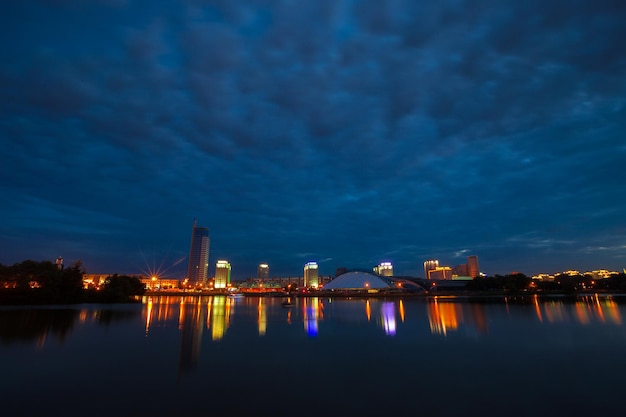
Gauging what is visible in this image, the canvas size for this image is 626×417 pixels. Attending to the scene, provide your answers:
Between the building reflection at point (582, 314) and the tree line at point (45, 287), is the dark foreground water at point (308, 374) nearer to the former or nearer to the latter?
the building reflection at point (582, 314)

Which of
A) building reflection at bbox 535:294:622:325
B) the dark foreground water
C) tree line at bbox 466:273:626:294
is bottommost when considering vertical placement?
building reflection at bbox 535:294:622:325

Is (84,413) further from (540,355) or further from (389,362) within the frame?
(540,355)

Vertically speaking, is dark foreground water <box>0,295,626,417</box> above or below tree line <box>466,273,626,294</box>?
below

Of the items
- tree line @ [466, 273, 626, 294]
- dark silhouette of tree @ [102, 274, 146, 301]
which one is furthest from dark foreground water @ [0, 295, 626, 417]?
tree line @ [466, 273, 626, 294]

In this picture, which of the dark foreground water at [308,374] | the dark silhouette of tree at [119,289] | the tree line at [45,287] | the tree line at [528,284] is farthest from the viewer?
the tree line at [528,284]

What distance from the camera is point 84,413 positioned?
11461 mm

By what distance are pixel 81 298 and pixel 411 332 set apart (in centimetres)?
8610

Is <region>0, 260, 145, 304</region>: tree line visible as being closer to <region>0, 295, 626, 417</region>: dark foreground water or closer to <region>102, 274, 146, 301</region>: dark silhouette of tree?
<region>102, 274, 146, 301</region>: dark silhouette of tree

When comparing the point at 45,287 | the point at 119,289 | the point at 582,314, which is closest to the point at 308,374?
the point at 582,314

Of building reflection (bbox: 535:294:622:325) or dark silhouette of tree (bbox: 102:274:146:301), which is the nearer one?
building reflection (bbox: 535:294:622:325)

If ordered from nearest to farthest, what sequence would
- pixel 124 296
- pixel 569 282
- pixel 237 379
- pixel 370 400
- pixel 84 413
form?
pixel 84 413 < pixel 370 400 < pixel 237 379 < pixel 124 296 < pixel 569 282

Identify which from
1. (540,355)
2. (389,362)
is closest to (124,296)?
(389,362)

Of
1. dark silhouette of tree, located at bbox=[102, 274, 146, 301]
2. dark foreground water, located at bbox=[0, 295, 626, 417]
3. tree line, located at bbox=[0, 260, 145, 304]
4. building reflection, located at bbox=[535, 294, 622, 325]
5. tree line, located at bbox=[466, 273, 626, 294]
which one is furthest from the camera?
tree line, located at bbox=[466, 273, 626, 294]

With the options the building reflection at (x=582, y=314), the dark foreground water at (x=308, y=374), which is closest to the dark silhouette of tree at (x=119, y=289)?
the dark foreground water at (x=308, y=374)
